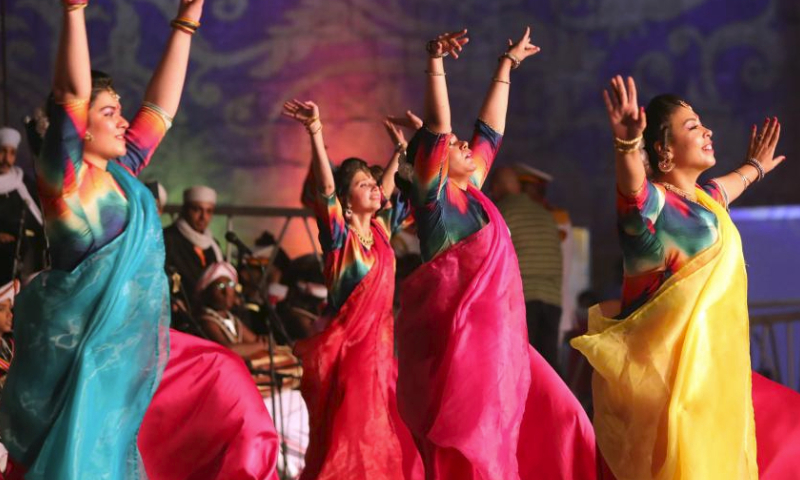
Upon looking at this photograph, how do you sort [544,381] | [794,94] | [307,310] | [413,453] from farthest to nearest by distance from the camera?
[794,94] < [307,310] < [413,453] < [544,381]

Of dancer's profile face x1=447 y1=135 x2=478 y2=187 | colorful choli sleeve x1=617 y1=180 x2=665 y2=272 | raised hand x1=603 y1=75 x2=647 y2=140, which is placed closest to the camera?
raised hand x1=603 y1=75 x2=647 y2=140

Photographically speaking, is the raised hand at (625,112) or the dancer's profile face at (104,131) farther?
the raised hand at (625,112)

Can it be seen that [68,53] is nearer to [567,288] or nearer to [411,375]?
[411,375]

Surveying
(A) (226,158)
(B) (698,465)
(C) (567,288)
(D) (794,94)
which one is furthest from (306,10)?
(B) (698,465)

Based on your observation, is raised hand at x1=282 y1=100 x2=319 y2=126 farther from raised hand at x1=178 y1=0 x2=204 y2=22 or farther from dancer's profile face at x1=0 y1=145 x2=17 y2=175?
dancer's profile face at x1=0 y1=145 x2=17 y2=175

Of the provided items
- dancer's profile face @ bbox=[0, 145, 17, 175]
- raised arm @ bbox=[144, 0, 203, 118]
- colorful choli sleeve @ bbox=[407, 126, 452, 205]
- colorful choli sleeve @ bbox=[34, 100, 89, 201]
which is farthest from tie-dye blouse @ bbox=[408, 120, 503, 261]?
dancer's profile face @ bbox=[0, 145, 17, 175]

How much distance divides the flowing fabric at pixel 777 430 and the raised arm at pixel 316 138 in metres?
1.61

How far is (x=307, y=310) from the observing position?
705cm

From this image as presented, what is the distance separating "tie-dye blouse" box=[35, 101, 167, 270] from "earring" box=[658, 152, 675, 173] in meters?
1.65

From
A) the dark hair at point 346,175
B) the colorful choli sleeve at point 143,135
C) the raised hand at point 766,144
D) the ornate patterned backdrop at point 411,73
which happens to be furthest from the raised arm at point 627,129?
the ornate patterned backdrop at point 411,73

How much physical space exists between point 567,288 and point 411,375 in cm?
417

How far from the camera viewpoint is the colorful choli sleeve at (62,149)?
11.1 ft

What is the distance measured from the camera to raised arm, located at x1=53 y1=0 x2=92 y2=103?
333cm

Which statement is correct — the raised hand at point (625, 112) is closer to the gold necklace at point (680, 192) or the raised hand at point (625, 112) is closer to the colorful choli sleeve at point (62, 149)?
the gold necklace at point (680, 192)
